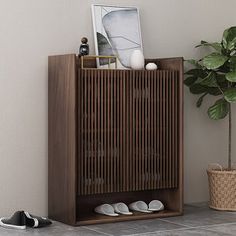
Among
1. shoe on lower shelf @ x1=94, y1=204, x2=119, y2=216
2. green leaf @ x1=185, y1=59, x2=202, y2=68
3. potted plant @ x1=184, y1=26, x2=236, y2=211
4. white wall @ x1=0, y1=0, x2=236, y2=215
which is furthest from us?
green leaf @ x1=185, y1=59, x2=202, y2=68

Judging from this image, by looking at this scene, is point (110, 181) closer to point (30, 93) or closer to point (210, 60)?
point (30, 93)

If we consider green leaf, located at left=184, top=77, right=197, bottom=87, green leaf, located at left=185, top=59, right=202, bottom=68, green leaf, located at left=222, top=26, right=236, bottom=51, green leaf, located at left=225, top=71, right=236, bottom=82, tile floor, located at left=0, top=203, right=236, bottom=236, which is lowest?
tile floor, located at left=0, top=203, right=236, bottom=236

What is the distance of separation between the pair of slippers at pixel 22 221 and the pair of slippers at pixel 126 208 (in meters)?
0.51

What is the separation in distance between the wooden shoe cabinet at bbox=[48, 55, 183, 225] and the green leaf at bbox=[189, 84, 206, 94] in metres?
0.36

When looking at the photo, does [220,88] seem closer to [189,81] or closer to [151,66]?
[189,81]

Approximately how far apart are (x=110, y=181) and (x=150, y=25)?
1.38 meters

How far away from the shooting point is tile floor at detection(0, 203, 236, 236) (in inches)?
172

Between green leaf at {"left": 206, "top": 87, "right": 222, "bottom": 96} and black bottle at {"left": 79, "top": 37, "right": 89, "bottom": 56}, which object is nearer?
black bottle at {"left": 79, "top": 37, "right": 89, "bottom": 56}

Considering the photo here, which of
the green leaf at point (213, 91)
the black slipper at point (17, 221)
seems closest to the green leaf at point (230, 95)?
the green leaf at point (213, 91)

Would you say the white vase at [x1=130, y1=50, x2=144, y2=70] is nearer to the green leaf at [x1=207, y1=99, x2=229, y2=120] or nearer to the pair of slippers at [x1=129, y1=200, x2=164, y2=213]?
the green leaf at [x1=207, y1=99, x2=229, y2=120]

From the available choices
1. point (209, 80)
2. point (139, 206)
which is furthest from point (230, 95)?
point (139, 206)

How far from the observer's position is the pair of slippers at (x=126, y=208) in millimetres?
4887

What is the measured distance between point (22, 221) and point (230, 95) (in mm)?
1759

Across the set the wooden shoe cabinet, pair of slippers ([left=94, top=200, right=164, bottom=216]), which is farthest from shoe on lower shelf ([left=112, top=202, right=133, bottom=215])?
the wooden shoe cabinet
